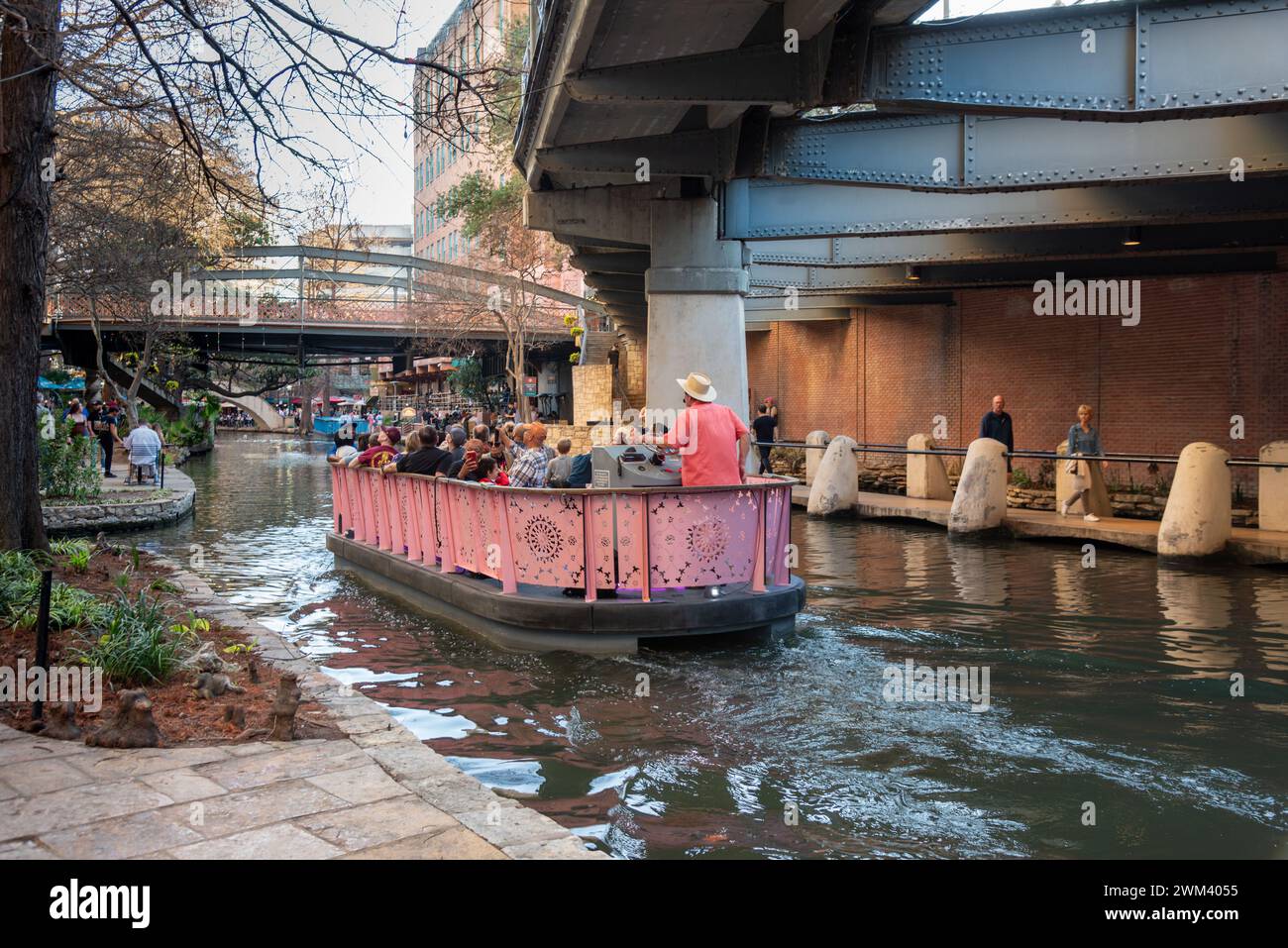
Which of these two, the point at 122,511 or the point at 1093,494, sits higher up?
the point at 1093,494

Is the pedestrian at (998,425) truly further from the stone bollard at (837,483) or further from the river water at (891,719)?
the river water at (891,719)

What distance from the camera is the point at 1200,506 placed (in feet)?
49.9

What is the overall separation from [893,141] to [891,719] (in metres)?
9.67

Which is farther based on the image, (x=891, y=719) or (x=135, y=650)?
(x=891, y=719)

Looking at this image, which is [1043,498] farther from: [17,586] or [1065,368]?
[17,586]

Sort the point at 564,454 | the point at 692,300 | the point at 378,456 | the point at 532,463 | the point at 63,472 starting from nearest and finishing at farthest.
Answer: the point at 532,463
the point at 564,454
the point at 378,456
the point at 692,300
the point at 63,472

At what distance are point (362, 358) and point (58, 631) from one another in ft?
259

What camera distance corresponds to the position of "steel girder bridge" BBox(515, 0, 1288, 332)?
1176 cm

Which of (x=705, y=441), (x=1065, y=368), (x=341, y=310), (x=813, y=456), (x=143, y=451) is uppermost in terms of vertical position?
(x=341, y=310)

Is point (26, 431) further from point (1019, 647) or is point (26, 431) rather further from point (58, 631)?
point (1019, 647)

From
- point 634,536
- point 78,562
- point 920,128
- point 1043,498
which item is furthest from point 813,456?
point 78,562

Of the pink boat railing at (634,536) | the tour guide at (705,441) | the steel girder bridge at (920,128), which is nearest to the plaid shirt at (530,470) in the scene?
the pink boat railing at (634,536)

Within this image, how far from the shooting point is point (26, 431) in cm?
1160
